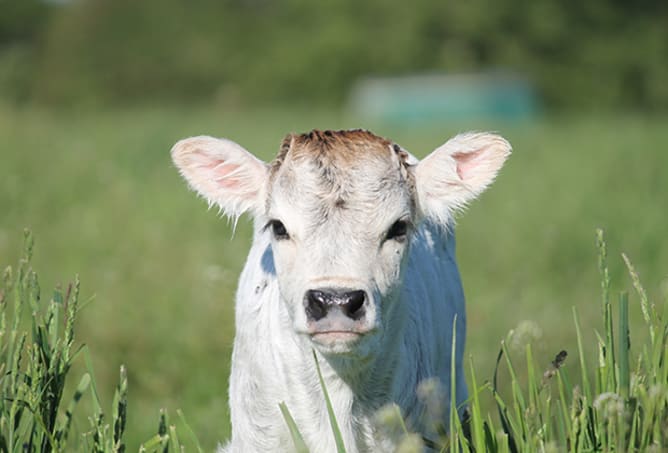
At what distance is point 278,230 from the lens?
142 inches

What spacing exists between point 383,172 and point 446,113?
2958 cm

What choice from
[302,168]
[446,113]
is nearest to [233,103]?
[446,113]

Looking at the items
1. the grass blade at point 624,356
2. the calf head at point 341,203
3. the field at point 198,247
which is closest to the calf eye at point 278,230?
the calf head at point 341,203

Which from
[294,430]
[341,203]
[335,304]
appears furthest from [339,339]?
[341,203]

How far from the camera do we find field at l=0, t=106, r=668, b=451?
6293 millimetres

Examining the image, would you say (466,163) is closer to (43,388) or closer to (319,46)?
(43,388)

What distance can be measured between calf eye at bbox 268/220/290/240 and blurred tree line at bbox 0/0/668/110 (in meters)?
28.4

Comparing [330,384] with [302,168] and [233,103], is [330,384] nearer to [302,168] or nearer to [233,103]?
[302,168]

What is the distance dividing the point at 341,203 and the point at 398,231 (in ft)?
0.88

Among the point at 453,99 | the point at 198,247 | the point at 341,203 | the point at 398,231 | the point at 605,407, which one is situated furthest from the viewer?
the point at 453,99

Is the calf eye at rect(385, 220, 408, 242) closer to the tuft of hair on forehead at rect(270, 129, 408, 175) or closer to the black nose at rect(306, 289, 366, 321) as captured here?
the tuft of hair on forehead at rect(270, 129, 408, 175)

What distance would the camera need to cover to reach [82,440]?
3105mm

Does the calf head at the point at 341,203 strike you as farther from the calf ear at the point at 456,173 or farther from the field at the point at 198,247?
the field at the point at 198,247

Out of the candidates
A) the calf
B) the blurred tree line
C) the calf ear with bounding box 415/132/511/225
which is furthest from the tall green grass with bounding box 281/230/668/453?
the blurred tree line
